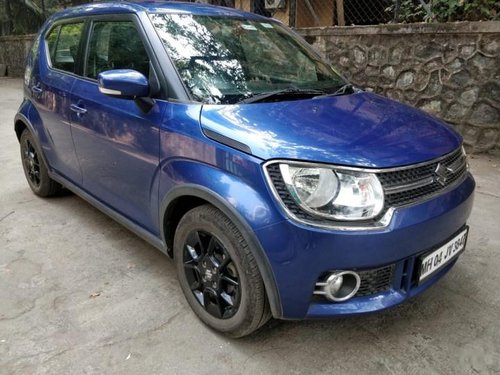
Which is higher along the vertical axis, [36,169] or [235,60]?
[235,60]

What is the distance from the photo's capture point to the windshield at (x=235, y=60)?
8.17 feet

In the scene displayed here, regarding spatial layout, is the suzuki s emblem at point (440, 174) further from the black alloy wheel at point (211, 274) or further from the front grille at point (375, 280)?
the black alloy wheel at point (211, 274)

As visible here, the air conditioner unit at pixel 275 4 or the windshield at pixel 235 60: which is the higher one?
the air conditioner unit at pixel 275 4

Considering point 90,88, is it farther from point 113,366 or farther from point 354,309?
point 354,309

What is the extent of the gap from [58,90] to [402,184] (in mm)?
2762

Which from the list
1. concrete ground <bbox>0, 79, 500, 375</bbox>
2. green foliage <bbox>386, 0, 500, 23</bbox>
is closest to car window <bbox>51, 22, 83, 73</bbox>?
concrete ground <bbox>0, 79, 500, 375</bbox>

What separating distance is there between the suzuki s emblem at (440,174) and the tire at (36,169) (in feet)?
11.0

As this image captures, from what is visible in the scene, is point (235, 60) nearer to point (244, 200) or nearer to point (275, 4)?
point (244, 200)

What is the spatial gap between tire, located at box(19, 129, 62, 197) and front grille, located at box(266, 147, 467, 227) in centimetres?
292

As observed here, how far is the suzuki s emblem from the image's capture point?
217cm

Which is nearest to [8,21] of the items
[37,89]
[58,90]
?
[37,89]

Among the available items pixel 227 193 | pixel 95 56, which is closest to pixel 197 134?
pixel 227 193

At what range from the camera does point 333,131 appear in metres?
2.14

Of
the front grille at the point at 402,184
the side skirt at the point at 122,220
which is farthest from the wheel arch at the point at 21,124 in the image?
the front grille at the point at 402,184
